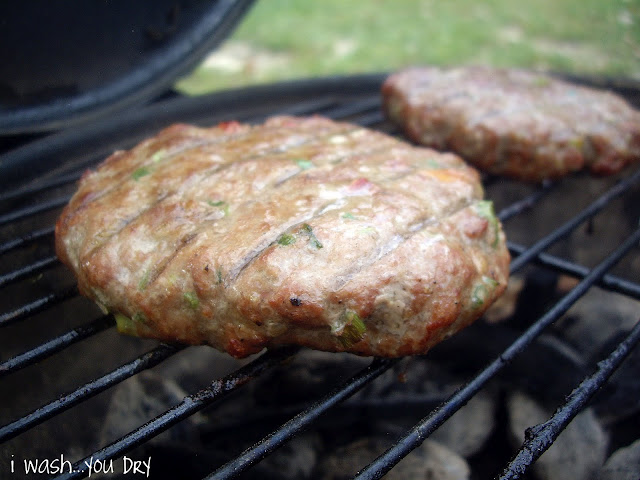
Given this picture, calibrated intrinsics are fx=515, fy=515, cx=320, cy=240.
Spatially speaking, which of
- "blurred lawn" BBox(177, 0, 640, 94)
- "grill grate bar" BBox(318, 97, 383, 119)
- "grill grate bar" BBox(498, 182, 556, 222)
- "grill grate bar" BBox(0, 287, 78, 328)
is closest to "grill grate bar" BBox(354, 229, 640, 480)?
"grill grate bar" BBox(498, 182, 556, 222)

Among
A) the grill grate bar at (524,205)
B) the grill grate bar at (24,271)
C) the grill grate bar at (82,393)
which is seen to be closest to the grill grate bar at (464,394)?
the grill grate bar at (524,205)

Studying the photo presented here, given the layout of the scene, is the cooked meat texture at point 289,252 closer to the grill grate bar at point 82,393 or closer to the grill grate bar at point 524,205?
the grill grate bar at point 82,393

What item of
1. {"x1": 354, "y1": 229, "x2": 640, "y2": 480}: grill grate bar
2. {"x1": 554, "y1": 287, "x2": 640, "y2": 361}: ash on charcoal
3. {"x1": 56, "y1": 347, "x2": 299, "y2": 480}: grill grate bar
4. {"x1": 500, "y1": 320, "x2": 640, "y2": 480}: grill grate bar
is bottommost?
{"x1": 554, "y1": 287, "x2": 640, "y2": 361}: ash on charcoal

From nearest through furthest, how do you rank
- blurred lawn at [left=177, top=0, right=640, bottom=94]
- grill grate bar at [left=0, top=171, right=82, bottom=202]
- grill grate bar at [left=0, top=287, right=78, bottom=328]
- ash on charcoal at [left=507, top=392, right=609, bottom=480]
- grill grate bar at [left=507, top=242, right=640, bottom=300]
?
grill grate bar at [left=0, top=287, right=78, bottom=328] → grill grate bar at [left=507, top=242, right=640, bottom=300] → ash on charcoal at [left=507, top=392, right=609, bottom=480] → grill grate bar at [left=0, top=171, right=82, bottom=202] → blurred lawn at [left=177, top=0, right=640, bottom=94]

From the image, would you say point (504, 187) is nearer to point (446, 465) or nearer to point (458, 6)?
point (446, 465)

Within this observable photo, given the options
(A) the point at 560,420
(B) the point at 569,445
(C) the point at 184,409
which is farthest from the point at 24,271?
(B) the point at 569,445

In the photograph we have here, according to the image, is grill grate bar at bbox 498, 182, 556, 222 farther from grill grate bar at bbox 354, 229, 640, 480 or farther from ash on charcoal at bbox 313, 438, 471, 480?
ash on charcoal at bbox 313, 438, 471, 480

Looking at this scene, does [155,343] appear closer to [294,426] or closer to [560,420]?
[294,426]
